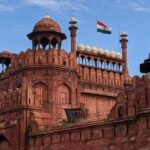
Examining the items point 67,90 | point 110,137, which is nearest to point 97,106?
point 67,90

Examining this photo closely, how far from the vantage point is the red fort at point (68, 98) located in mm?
29891

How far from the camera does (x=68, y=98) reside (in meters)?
41.3

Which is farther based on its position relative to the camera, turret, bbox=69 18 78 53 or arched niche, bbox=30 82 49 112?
turret, bbox=69 18 78 53

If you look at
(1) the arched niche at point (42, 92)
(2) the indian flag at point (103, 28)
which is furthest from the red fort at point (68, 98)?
(2) the indian flag at point (103, 28)

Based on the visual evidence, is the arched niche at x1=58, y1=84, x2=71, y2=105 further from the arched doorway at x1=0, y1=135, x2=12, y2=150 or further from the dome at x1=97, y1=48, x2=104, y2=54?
the dome at x1=97, y1=48, x2=104, y2=54

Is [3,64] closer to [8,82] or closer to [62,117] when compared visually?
[8,82]

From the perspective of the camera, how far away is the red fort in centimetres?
2989

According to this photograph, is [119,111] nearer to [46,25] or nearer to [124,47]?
[46,25]

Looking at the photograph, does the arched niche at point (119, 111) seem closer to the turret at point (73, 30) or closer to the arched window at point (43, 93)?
the arched window at point (43, 93)

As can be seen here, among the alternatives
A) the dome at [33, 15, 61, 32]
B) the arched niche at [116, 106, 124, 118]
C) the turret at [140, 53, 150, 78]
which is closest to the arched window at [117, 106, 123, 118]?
the arched niche at [116, 106, 124, 118]

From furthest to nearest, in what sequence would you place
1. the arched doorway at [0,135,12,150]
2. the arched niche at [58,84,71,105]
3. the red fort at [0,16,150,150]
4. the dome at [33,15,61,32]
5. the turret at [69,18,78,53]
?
the turret at [69,18,78,53]
the dome at [33,15,61,32]
the arched niche at [58,84,71,105]
the arched doorway at [0,135,12,150]
the red fort at [0,16,150,150]

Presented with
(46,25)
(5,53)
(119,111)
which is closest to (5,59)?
(5,53)

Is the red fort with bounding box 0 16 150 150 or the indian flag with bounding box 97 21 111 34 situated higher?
the indian flag with bounding box 97 21 111 34

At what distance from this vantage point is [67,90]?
41.4 meters
